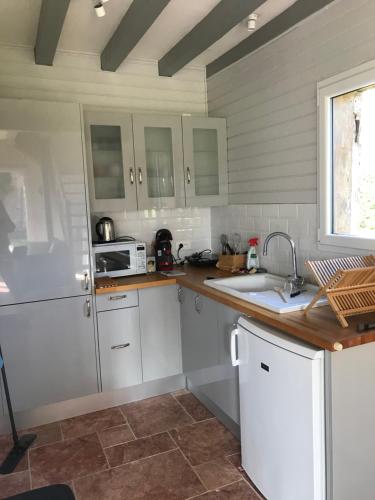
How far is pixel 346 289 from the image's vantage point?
179 cm

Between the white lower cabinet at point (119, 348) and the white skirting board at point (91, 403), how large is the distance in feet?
0.34

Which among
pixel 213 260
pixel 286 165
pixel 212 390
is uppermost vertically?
pixel 286 165

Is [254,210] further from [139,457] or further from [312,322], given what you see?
[139,457]

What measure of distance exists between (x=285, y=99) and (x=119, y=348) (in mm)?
2090

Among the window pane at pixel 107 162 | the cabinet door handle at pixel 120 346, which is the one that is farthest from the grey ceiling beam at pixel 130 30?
the cabinet door handle at pixel 120 346

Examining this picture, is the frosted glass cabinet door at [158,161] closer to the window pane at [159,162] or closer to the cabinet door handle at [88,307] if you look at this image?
the window pane at [159,162]

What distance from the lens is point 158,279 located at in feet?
10.1

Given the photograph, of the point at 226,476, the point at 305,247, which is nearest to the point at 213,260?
the point at 305,247

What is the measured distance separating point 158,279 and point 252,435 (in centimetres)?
135

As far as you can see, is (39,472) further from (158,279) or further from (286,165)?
(286,165)

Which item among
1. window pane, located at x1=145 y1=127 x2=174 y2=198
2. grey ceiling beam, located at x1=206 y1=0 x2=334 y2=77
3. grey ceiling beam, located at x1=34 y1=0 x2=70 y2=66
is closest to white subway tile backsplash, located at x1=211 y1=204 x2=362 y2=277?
window pane, located at x1=145 y1=127 x2=174 y2=198

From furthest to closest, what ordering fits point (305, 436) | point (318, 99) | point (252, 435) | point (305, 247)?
point (305, 247) < point (318, 99) < point (252, 435) < point (305, 436)

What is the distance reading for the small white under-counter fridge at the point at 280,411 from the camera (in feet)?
5.43

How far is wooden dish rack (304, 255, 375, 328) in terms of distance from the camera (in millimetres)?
1751
